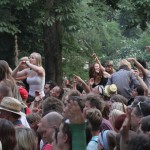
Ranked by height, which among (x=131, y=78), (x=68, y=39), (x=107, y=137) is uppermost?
(x=68, y=39)

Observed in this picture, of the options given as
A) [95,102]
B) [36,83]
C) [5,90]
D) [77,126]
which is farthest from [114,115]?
[36,83]

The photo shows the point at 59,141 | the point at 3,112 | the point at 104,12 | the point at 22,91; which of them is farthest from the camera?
the point at 104,12

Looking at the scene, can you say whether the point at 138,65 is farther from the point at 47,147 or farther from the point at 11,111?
the point at 47,147

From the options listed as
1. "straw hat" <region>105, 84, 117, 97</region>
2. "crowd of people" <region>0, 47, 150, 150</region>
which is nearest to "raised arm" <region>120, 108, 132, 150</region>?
"crowd of people" <region>0, 47, 150, 150</region>

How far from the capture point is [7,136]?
6.60 meters

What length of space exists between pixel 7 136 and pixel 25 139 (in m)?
0.43

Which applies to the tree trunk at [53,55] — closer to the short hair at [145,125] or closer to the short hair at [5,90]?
the short hair at [5,90]

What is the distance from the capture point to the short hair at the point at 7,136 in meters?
6.57

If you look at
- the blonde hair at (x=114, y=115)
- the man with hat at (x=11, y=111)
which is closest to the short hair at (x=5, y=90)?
the man with hat at (x=11, y=111)

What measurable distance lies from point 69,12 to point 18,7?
1.46m

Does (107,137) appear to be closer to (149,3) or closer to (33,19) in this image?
(149,3)

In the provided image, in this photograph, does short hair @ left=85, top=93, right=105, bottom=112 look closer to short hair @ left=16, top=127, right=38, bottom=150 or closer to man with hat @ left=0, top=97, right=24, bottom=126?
man with hat @ left=0, top=97, right=24, bottom=126

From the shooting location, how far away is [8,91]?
918cm

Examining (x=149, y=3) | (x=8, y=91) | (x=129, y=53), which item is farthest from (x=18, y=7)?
(x=129, y=53)
